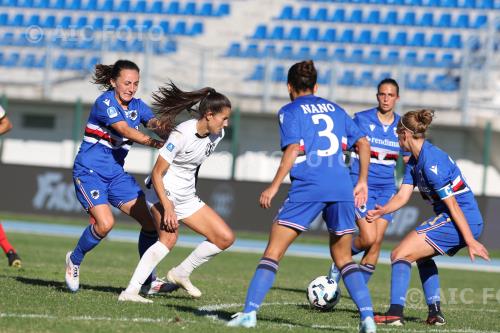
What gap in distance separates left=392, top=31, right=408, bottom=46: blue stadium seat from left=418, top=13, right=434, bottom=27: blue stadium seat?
594 millimetres

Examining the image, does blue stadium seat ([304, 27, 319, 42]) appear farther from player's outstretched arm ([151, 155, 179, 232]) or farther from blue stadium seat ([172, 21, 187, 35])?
player's outstretched arm ([151, 155, 179, 232])

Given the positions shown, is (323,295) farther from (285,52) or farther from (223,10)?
(223,10)

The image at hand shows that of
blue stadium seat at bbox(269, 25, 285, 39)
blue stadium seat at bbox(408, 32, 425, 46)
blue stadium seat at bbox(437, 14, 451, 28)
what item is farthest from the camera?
blue stadium seat at bbox(269, 25, 285, 39)

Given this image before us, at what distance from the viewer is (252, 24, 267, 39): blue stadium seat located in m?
28.0

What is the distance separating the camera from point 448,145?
2502 centimetres

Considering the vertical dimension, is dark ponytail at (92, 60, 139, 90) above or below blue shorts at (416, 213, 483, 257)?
above

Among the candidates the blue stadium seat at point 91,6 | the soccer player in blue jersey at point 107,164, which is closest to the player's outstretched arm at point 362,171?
the soccer player in blue jersey at point 107,164

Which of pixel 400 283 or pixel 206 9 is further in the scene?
pixel 206 9

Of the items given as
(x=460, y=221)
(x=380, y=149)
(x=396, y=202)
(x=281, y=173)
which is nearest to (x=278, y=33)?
(x=380, y=149)

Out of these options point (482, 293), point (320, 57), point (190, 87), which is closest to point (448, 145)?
point (320, 57)

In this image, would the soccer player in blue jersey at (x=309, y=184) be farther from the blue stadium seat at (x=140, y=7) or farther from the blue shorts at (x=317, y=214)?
the blue stadium seat at (x=140, y=7)

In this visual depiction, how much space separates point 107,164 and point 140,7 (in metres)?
21.2

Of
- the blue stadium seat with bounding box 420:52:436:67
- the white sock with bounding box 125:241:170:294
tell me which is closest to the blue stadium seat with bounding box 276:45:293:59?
the blue stadium seat with bounding box 420:52:436:67

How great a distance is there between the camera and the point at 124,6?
2928cm
